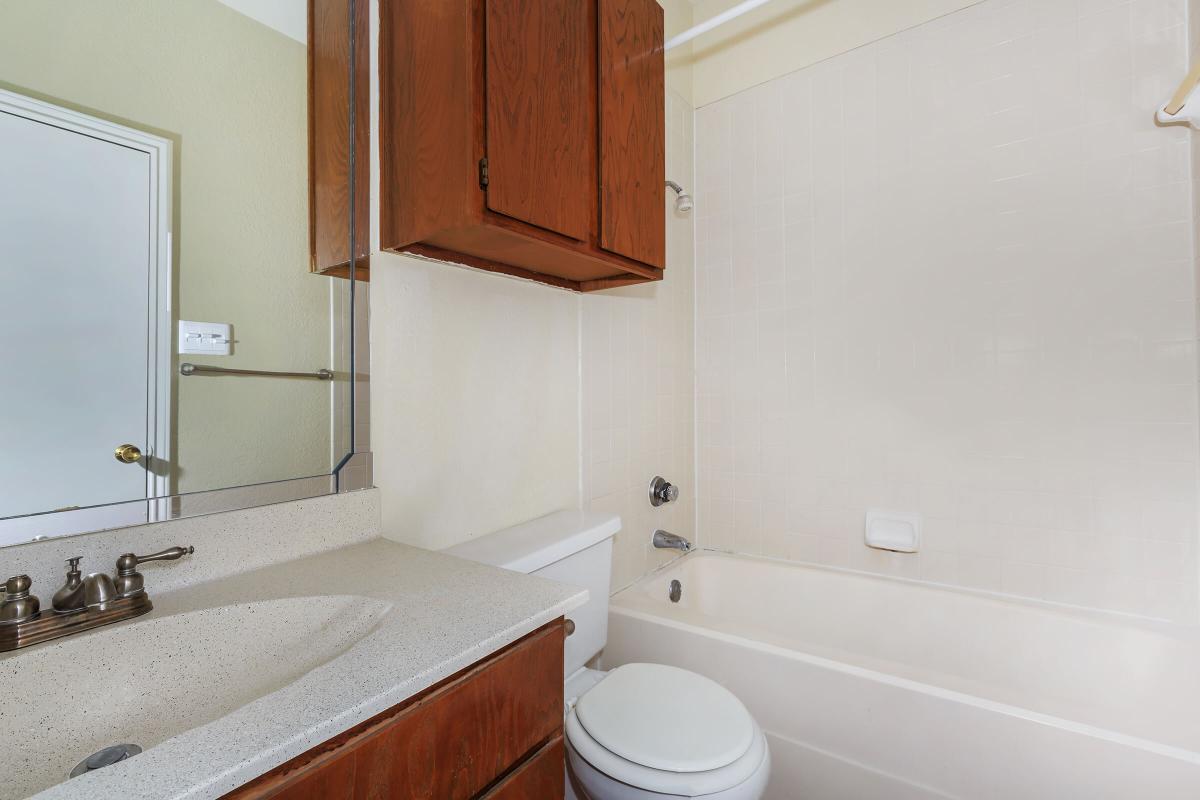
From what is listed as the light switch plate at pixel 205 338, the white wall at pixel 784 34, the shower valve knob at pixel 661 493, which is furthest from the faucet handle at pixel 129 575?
the white wall at pixel 784 34

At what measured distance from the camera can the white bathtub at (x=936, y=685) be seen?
101cm

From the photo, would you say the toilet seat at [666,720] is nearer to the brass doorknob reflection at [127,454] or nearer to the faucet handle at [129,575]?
the faucet handle at [129,575]

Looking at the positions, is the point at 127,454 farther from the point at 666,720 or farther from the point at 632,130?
the point at 632,130

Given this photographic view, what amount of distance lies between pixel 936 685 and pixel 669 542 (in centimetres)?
91

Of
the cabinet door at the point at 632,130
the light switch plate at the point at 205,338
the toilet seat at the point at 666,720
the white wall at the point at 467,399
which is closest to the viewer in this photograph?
the light switch plate at the point at 205,338

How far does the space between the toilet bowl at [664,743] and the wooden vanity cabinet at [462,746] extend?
23cm

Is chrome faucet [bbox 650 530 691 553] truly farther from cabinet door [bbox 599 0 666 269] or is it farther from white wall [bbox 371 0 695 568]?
cabinet door [bbox 599 0 666 269]

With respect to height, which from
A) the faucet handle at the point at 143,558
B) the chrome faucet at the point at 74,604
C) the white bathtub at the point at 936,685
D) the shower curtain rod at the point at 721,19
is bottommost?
the white bathtub at the point at 936,685

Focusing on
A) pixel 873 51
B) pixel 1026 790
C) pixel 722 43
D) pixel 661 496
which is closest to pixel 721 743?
pixel 1026 790

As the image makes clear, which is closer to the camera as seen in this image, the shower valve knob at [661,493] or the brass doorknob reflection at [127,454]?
the brass doorknob reflection at [127,454]

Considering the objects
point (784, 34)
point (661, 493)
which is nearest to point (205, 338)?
point (661, 493)

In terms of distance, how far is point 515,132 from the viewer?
104 centimetres

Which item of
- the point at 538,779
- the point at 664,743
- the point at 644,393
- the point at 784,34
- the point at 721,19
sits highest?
the point at 784,34

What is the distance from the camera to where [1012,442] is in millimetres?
1658
